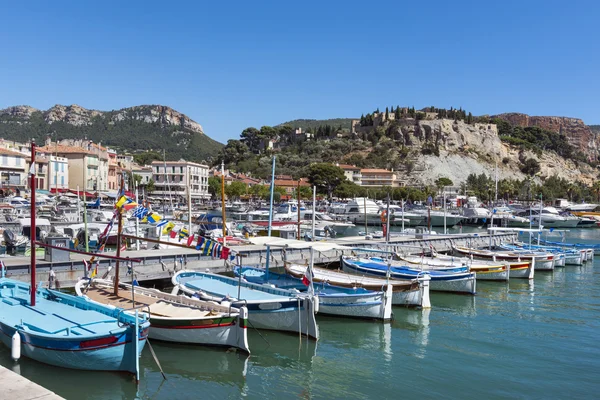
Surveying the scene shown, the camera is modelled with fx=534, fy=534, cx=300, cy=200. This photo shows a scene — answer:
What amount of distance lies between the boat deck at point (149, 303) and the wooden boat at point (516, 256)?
26704 mm

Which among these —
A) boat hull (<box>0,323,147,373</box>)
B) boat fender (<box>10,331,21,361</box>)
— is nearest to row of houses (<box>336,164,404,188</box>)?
boat hull (<box>0,323,147,373</box>)

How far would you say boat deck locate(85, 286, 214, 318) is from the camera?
19578mm

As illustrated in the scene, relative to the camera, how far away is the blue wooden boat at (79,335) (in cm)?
1567

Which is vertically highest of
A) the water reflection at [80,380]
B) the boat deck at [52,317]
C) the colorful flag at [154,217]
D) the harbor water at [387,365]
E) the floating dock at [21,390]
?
the colorful flag at [154,217]

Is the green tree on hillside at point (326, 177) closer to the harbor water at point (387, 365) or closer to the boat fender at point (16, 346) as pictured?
the harbor water at point (387, 365)

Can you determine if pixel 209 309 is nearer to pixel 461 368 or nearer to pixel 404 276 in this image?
pixel 461 368

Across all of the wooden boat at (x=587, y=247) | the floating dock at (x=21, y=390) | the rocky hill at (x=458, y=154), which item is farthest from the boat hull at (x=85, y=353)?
the rocky hill at (x=458, y=154)

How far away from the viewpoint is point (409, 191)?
13150cm

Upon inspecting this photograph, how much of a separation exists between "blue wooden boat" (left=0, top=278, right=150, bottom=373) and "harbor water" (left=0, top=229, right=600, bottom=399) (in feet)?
1.99

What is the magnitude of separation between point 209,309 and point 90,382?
16.4ft

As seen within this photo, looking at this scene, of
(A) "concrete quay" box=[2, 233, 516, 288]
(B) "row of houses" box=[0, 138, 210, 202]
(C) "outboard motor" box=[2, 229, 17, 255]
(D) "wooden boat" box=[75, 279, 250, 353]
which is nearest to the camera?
(D) "wooden boat" box=[75, 279, 250, 353]

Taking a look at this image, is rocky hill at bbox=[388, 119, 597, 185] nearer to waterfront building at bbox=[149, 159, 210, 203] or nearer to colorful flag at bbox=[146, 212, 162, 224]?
waterfront building at bbox=[149, 159, 210, 203]

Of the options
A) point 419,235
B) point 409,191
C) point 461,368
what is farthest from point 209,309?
point 409,191

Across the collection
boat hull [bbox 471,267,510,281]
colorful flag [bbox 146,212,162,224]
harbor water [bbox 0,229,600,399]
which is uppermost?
colorful flag [bbox 146,212,162,224]
